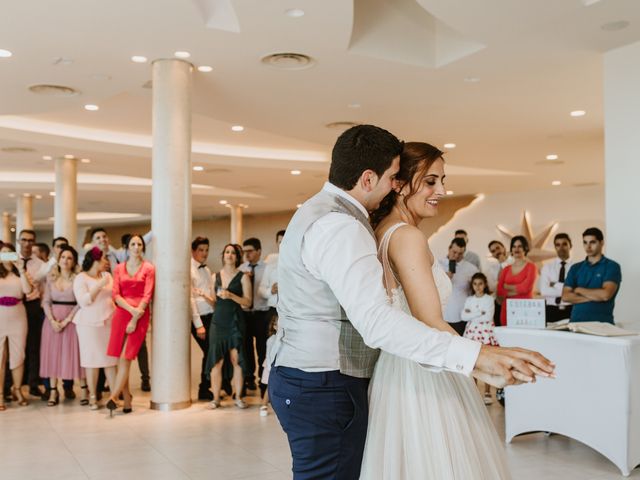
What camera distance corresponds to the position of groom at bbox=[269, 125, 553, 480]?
1.71 m

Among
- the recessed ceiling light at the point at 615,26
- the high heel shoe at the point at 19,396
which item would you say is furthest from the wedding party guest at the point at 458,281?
the high heel shoe at the point at 19,396

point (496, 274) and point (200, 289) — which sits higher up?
point (496, 274)

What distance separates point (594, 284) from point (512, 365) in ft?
14.7

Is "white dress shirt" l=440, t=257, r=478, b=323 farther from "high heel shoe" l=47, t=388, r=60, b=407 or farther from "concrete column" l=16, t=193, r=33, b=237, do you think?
"concrete column" l=16, t=193, r=33, b=237

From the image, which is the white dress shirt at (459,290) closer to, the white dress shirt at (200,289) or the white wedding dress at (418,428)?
the white dress shirt at (200,289)

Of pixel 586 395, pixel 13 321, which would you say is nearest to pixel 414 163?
pixel 586 395

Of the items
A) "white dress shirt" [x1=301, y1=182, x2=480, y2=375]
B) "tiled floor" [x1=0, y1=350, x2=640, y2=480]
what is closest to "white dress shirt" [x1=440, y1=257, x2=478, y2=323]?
"tiled floor" [x1=0, y1=350, x2=640, y2=480]

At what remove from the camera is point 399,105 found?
8.83 m

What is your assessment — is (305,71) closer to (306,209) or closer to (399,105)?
(399,105)

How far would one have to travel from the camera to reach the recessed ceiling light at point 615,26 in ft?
19.0

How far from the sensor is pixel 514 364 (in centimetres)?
157

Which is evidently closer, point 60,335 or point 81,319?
point 81,319

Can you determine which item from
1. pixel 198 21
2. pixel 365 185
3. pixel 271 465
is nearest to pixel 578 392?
→ pixel 271 465

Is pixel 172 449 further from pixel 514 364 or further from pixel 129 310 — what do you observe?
pixel 514 364
